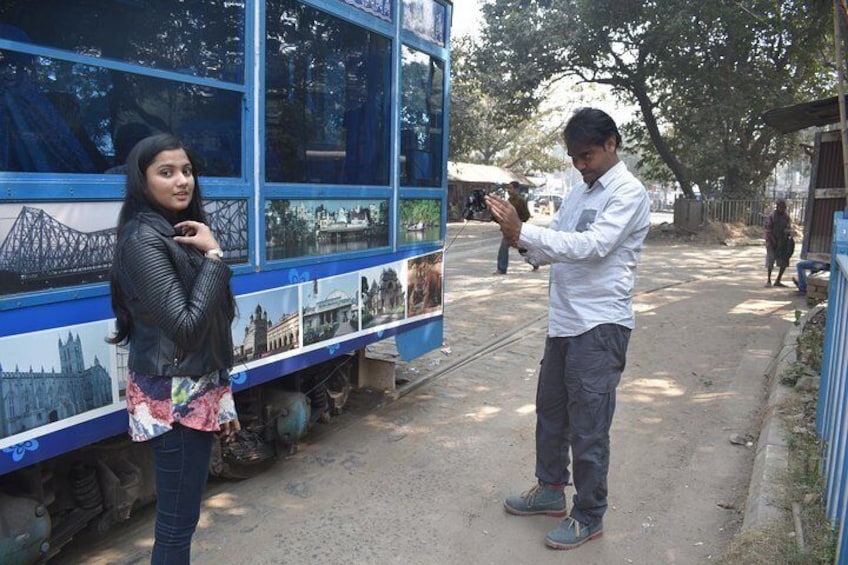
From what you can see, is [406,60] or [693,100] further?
[693,100]

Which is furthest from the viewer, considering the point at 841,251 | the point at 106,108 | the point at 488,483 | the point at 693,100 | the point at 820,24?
the point at 693,100

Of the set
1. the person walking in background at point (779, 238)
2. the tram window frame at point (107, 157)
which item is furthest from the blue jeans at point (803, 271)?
the tram window frame at point (107, 157)

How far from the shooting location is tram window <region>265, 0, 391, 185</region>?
350 cm

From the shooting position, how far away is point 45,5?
2443mm

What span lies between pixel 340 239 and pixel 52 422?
79.6 inches

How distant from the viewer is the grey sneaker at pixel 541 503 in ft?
11.2

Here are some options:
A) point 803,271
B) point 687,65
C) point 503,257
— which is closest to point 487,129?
point 687,65

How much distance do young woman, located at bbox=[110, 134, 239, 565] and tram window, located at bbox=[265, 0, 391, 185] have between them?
143 centimetres

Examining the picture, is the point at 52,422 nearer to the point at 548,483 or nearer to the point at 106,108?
the point at 106,108

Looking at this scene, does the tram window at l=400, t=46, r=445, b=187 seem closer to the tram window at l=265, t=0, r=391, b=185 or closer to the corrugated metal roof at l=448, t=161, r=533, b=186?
the tram window at l=265, t=0, r=391, b=185

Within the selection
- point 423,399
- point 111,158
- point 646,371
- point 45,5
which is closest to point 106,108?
point 111,158

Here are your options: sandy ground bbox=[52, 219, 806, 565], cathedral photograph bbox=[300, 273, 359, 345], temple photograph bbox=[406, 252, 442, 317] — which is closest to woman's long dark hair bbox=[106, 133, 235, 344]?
sandy ground bbox=[52, 219, 806, 565]

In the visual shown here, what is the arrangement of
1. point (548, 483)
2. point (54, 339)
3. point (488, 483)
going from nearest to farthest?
point (54, 339) < point (548, 483) < point (488, 483)

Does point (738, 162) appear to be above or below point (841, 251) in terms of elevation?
above
